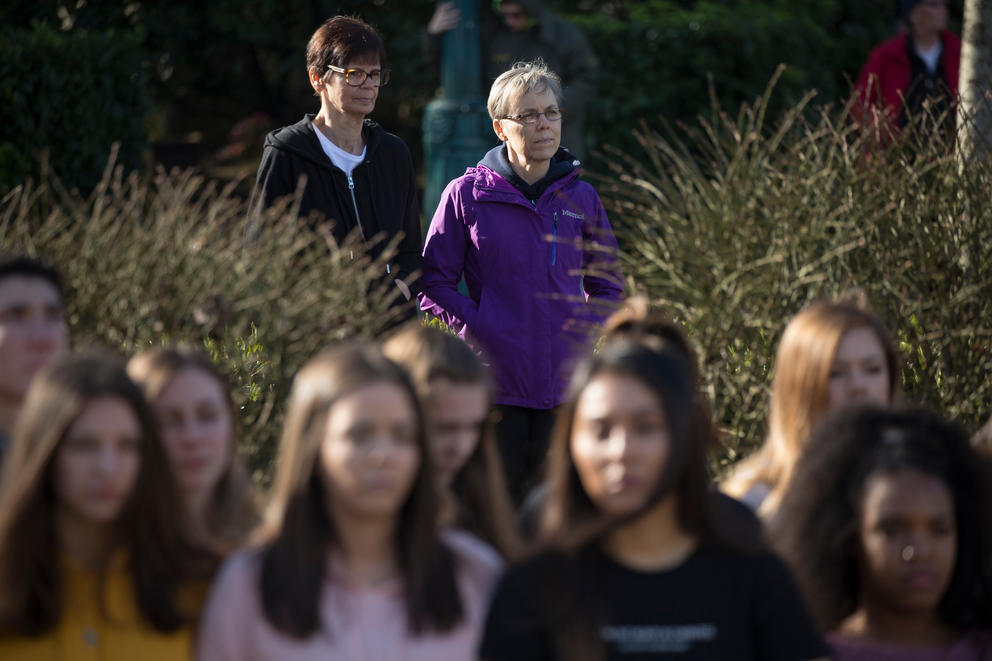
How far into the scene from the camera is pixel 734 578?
2.43m

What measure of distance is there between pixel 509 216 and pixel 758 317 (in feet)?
3.07

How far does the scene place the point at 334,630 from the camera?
7.96 ft

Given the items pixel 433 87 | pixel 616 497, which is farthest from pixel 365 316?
pixel 433 87

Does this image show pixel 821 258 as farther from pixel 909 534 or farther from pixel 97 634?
pixel 97 634

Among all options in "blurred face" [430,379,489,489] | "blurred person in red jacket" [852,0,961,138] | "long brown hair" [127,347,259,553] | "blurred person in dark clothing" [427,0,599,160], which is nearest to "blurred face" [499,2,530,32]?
"blurred person in dark clothing" [427,0,599,160]

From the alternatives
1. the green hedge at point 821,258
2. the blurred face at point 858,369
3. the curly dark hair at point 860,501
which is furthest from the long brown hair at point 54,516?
the green hedge at point 821,258

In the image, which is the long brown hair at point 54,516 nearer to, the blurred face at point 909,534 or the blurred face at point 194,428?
the blurred face at point 194,428

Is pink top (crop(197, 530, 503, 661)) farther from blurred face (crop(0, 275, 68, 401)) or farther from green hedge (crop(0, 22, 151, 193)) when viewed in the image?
green hedge (crop(0, 22, 151, 193))

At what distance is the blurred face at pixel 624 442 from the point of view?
242 centimetres

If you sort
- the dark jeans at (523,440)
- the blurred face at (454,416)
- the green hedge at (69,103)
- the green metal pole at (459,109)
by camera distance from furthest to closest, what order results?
the green hedge at (69,103)
the green metal pole at (459,109)
the dark jeans at (523,440)
the blurred face at (454,416)

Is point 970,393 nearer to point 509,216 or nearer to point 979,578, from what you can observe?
point 509,216

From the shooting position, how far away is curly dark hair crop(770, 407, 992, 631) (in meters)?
2.70

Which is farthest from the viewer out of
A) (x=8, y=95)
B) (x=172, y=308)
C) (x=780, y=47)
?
(x=780, y=47)

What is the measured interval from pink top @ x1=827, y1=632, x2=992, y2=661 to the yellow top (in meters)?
1.22
